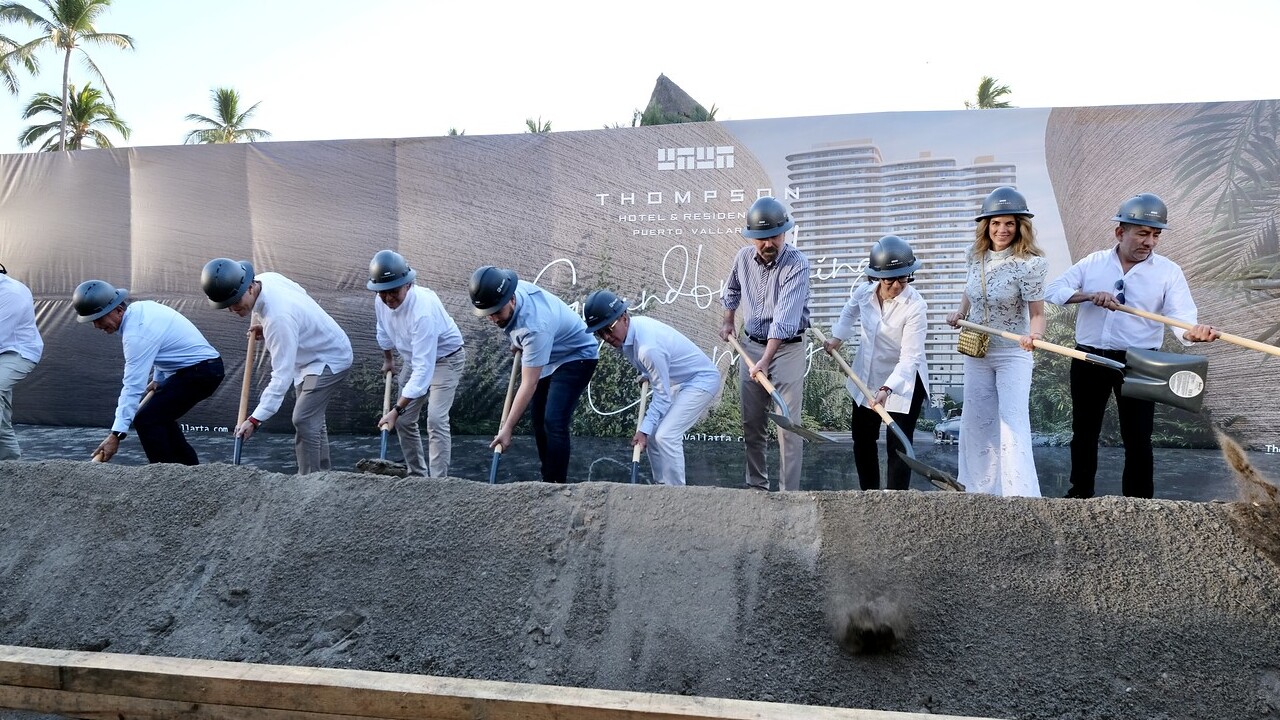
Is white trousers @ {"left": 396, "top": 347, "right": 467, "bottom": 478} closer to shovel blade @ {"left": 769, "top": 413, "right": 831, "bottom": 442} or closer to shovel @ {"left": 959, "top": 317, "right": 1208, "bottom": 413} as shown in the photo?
shovel blade @ {"left": 769, "top": 413, "right": 831, "bottom": 442}

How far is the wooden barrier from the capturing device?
1730 mm

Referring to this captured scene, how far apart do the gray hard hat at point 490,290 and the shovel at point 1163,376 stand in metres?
2.72

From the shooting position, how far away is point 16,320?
520 centimetres

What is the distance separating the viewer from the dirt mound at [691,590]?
2.18 metres

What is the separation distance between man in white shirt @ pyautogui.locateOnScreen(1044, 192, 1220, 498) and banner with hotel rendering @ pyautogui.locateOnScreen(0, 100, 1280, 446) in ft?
9.42

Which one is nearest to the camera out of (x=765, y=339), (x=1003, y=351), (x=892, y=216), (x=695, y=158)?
(x=1003, y=351)

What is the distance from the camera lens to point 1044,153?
674cm

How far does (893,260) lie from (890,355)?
0.55 metres

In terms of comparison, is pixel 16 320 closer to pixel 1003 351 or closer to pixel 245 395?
pixel 245 395

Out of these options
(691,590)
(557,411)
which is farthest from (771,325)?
(691,590)

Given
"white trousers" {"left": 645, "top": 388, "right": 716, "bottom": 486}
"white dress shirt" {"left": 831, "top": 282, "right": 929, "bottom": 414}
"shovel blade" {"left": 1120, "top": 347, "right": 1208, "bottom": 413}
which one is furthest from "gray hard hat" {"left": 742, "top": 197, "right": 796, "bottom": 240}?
"shovel blade" {"left": 1120, "top": 347, "right": 1208, "bottom": 413}

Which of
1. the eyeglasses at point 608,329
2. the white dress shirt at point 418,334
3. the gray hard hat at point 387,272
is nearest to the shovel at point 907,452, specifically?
the eyeglasses at point 608,329

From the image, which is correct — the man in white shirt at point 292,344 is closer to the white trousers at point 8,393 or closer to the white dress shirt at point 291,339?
the white dress shirt at point 291,339

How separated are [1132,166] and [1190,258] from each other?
3.00ft
